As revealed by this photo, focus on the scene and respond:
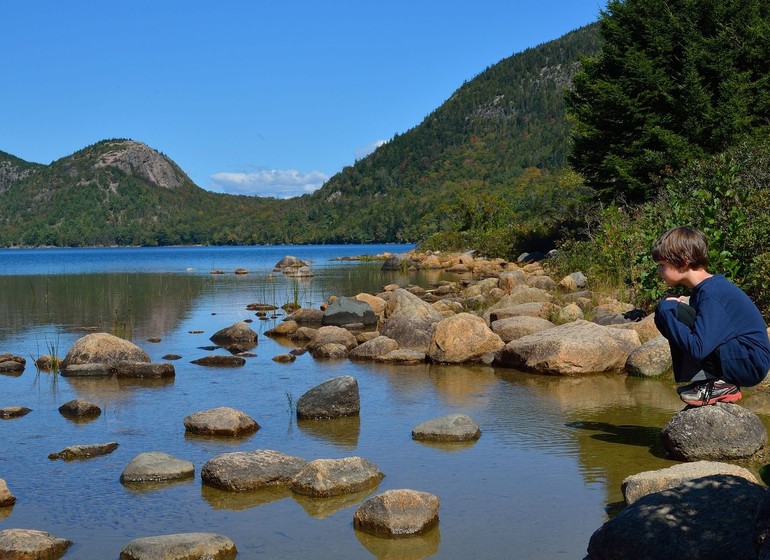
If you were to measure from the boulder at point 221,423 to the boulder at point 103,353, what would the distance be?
4.56m

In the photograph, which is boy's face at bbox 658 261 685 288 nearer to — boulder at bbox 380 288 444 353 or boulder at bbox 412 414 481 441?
boulder at bbox 412 414 481 441

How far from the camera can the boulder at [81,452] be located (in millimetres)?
8545

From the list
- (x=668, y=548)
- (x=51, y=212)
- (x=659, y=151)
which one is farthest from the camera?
(x=51, y=212)

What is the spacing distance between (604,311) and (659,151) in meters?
15.2

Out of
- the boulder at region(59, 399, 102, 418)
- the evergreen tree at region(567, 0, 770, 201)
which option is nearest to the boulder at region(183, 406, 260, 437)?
the boulder at region(59, 399, 102, 418)

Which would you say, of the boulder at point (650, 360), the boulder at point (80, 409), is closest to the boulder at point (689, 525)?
the boulder at point (80, 409)

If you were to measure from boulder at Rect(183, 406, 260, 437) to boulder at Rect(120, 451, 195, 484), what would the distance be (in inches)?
55.9

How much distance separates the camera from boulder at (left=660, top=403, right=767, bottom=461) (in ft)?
25.3

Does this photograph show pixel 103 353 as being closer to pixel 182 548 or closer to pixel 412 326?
pixel 412 326

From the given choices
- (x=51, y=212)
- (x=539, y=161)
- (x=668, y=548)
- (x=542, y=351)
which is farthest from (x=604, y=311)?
(x=51, y=212)

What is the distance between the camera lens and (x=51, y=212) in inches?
7869

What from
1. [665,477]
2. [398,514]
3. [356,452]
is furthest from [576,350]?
[398,514]

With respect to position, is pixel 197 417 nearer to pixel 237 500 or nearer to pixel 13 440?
pixel 13 440

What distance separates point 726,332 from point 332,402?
577cm
